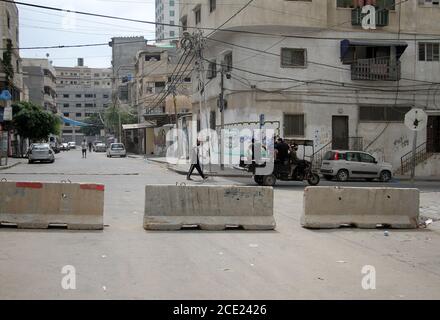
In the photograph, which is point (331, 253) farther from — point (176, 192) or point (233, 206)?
point (176, 192)

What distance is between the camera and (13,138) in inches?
1948

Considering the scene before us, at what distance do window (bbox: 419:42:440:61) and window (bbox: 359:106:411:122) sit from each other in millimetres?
3209

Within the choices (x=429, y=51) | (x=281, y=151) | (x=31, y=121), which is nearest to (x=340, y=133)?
(x=429, y=51)

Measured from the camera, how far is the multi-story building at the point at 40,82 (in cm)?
8481

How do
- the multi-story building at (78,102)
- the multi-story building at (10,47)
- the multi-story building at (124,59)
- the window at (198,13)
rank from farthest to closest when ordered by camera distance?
the multi-story building at (78,102) → the multi-story building at (124,59) → the multi-story building at (10,47) → the window at (198,13)

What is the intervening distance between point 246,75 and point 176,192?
2039 cm

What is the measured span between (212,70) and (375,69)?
32.7 feet

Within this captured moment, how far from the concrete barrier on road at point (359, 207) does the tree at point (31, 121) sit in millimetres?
37481

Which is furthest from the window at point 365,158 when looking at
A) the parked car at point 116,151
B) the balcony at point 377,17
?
the parked car at point 116,151

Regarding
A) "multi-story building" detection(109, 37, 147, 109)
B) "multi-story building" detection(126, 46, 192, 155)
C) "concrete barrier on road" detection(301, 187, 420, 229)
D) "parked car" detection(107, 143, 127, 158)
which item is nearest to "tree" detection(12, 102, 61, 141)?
"parked car" detection(107, 143, 127, 158)

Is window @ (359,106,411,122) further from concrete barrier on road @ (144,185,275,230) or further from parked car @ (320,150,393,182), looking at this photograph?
concrete barrier on road @ (144,185,275,230)

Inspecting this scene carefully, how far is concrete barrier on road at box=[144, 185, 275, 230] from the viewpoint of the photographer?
10.5 metres

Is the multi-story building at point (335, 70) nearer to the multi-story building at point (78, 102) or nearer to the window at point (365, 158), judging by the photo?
the window at point (365, 158)

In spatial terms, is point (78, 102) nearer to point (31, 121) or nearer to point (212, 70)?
point (31, 121)
